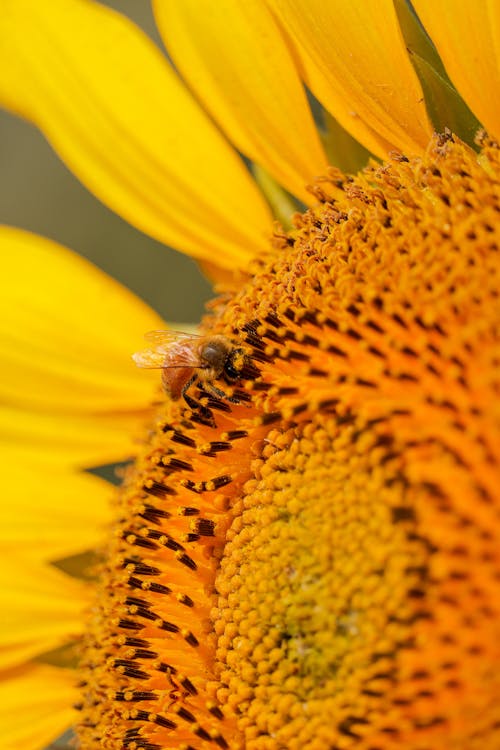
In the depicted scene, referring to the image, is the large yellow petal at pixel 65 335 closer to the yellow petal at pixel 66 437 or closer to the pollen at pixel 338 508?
the yellow petal at pixel 66 437

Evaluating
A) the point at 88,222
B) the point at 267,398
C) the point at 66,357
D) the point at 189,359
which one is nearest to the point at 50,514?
the point at 66,357

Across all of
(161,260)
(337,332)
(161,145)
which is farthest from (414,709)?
(161,260)

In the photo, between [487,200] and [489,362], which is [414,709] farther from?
[487,200]

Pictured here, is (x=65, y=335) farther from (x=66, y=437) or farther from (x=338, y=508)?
(x=338, y=508)

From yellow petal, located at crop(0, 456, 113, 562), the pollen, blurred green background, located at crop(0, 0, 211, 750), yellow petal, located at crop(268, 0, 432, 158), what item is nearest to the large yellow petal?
yellow petal, located at crop(0, 456, 113, 562)

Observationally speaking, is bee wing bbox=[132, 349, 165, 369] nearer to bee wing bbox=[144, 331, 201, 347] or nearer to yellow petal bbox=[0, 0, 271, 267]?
bee wing bbox=[144, 331, 201, 347]

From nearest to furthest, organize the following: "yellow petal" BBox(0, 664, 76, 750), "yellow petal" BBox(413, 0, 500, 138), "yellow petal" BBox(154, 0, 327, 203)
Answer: "yellow petal" BBox(413, 0, 500, 138) < "yellow petal" BBox(154, 0, 327, 203) < "yellow petal" BBox(0, 664, 76, 750)

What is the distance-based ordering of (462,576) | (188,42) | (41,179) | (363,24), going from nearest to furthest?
1. (462,576)
2. (363,24)
3. (188,42)
4. (41,179)
